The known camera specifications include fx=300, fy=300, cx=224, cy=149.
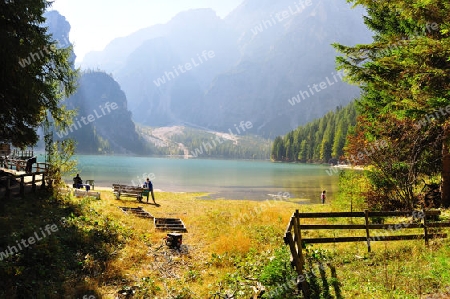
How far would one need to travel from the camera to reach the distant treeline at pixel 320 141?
130 m

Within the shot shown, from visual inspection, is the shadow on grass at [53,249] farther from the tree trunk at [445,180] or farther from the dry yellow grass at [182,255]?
the tree trunk at [445,180]

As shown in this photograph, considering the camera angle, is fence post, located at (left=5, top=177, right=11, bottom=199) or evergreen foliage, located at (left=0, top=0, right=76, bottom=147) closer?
evergreen foliage, located at (left=0, top=0, right=76, bottom=147)

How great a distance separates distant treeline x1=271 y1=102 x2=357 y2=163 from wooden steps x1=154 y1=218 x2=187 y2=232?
378ft

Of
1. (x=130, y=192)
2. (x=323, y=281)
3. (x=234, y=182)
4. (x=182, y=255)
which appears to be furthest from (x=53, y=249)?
(x=234, y=182)

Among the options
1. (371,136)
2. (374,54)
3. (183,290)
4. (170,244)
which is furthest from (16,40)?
(371,136)

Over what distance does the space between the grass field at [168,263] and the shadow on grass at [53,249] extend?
0.03 metres

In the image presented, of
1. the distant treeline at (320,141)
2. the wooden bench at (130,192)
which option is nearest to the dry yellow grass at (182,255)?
the wooden bench at (130,192)

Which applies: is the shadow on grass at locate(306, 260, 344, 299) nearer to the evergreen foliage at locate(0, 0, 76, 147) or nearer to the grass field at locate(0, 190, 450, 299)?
the grass field at locate(0, 190, 450, 299)

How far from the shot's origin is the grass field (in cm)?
809

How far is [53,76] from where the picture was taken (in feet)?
54.9

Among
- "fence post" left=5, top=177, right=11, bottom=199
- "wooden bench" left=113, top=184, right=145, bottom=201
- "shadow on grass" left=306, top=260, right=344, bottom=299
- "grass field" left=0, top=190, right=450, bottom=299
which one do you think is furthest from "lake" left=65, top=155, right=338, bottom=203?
"shadow on grass" left=306, top=260, right=344, bottom=299

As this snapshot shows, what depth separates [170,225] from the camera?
58.4 feet

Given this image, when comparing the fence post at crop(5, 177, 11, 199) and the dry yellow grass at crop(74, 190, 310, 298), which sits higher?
the fence post at crop(5, 177, 11, 199)

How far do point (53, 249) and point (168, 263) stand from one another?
410 cm
